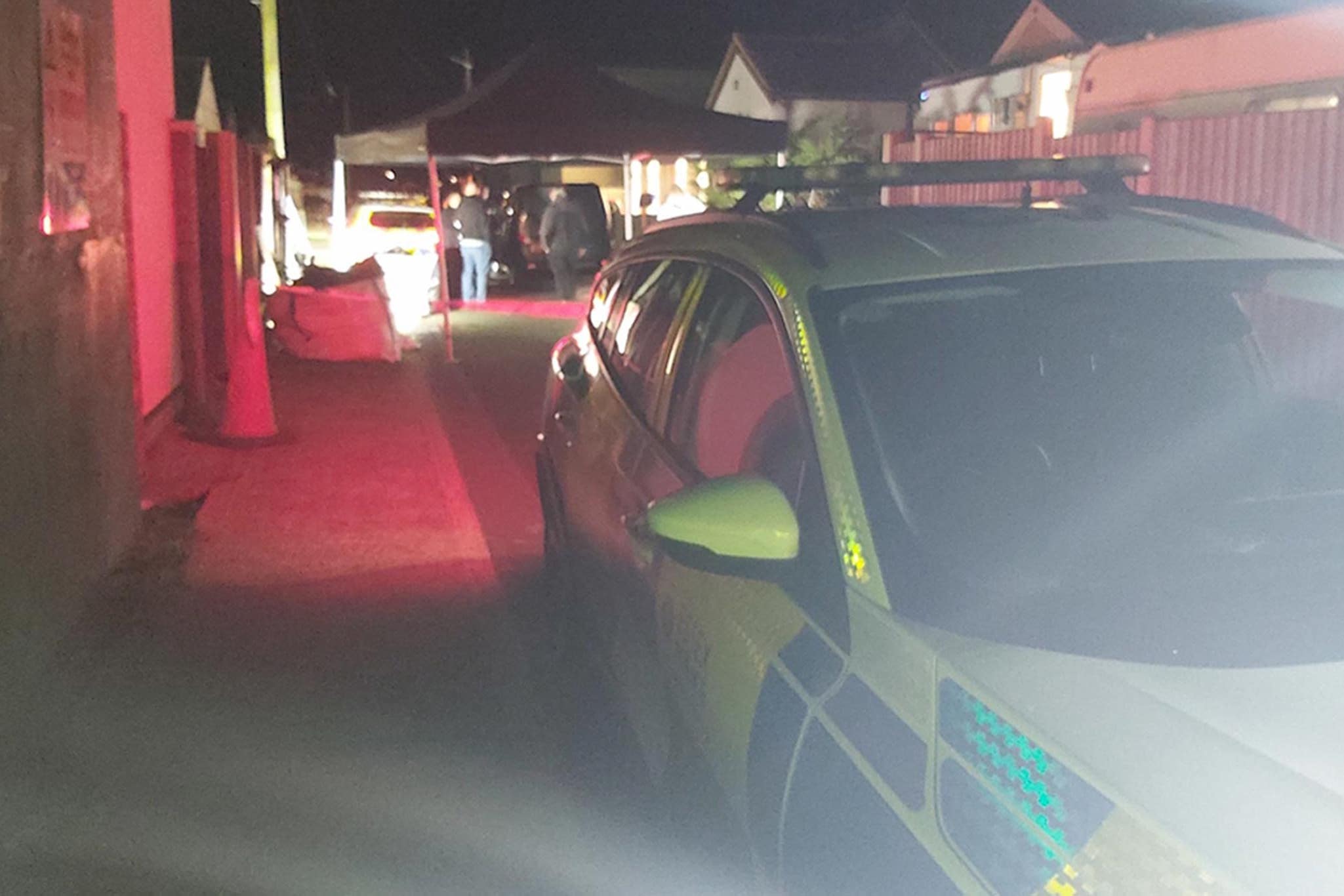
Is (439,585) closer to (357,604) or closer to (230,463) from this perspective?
(357,604)

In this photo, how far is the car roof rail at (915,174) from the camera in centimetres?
355

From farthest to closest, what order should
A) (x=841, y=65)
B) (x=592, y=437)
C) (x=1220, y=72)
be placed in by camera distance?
(x=841, y=65) < (x=1220, y=72) < (x=592, y=437)

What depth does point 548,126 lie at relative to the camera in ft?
45.4

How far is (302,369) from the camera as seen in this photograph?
13.1 meters

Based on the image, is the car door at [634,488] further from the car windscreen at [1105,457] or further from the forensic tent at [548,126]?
the forensic tent at [548,126]

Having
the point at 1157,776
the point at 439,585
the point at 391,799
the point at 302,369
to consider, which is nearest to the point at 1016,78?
the point at 302,369

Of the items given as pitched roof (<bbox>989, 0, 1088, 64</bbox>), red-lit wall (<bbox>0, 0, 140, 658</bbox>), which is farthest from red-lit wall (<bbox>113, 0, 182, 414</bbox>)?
pitched roof (<bbox>989, 0, 1088, 64</bbox>)

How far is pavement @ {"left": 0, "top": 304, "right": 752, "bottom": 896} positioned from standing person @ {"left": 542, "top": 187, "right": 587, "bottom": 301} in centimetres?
1173

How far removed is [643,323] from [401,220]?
19.3 m

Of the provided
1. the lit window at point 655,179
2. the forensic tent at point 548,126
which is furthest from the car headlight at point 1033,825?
the lit window at point 655,179

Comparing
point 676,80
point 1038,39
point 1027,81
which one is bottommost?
point 1027,81

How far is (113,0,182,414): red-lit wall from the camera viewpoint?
29.2 ft

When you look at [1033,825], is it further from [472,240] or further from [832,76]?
[832,76]

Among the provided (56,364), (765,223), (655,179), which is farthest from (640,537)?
(655,179)
